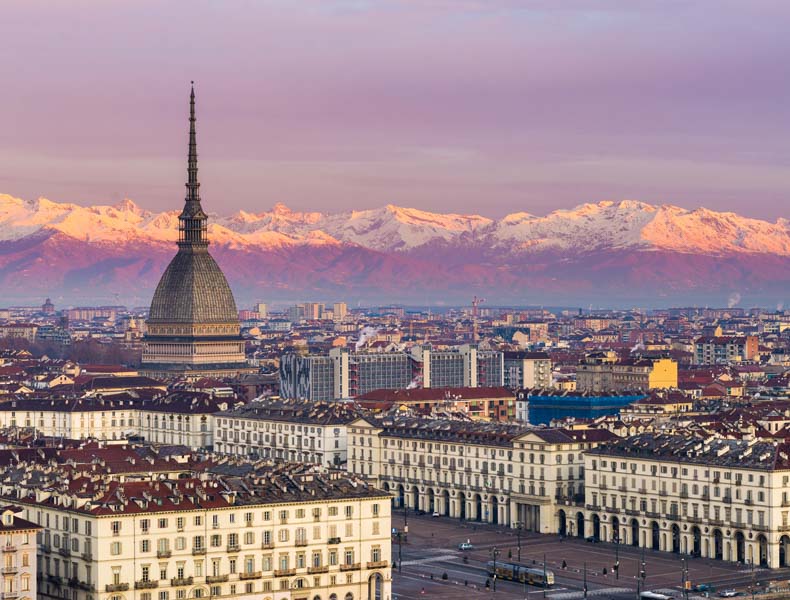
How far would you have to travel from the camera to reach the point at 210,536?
95.5 metres

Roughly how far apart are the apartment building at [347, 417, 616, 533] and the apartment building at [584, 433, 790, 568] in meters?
3.45

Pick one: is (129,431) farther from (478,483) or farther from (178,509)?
(178,509)

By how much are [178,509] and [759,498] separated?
37029 mm

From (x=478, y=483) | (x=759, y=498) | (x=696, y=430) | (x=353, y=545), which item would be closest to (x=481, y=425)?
(x=478, y=483)

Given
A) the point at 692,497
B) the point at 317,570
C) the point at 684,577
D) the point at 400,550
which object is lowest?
the point at 684,577

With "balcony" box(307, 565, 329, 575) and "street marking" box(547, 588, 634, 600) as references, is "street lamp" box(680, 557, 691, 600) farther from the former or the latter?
"balcony" box(307, 565, 329, 575)

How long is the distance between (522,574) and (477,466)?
28196mm

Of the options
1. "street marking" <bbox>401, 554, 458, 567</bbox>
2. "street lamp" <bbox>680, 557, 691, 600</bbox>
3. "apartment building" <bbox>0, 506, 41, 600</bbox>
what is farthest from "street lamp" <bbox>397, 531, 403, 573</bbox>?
"apartment building" <bbox>0, 506, 41, 600</bbox>

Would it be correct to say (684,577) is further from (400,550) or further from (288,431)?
(288,431)

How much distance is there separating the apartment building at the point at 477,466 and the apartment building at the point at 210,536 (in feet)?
92.9

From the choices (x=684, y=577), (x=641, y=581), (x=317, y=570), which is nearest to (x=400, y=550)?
(x=641, y=581)

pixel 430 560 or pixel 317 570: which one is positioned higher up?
pixel 317 570

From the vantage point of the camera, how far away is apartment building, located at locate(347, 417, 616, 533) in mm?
130250

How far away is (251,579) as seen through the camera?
316ft
